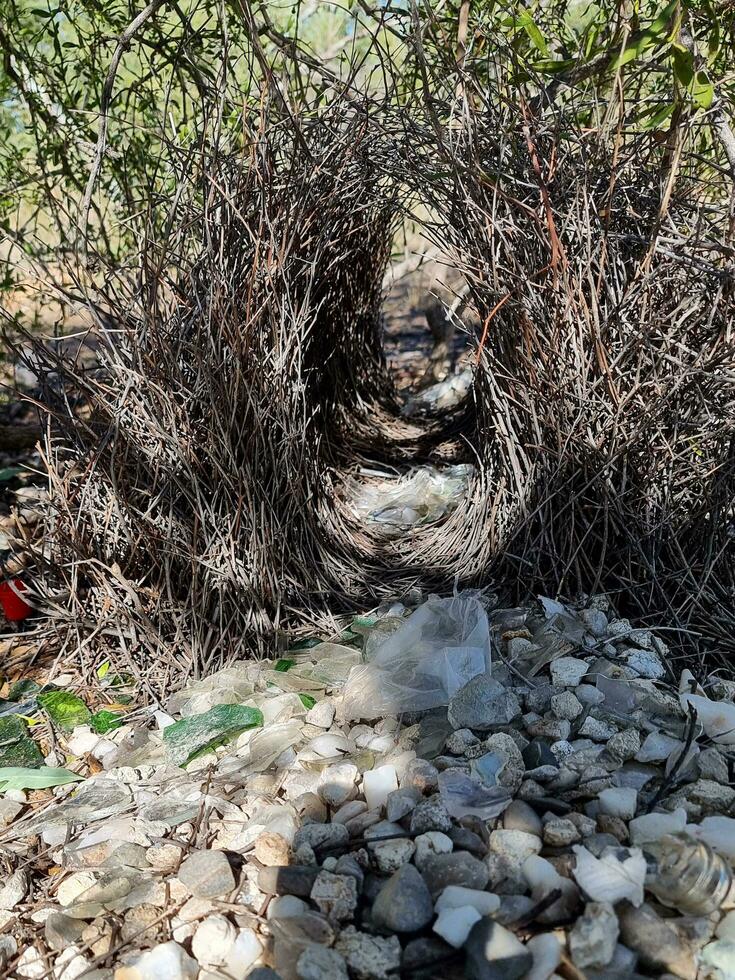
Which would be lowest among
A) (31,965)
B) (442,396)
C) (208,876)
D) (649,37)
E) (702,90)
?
(31,965)

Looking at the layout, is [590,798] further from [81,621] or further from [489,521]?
[81,621]

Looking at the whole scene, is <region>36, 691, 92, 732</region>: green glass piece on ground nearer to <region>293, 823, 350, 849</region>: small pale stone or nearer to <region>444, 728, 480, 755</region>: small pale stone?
<region>293, 823, 350, 849</region>: small pale stone

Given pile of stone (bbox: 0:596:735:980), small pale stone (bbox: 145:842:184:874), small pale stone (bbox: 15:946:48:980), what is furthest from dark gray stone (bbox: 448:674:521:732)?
small pale stone (bbox: 15:946:48:980)

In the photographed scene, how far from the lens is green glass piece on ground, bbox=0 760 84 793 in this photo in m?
1.87

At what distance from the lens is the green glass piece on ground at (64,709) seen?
209 centimetres

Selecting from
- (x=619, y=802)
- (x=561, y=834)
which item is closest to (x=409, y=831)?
(x=561, y=834)

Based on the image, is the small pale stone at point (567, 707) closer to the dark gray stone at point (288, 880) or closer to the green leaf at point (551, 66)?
the dark gray stone at point (288, 880)

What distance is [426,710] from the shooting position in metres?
1.84

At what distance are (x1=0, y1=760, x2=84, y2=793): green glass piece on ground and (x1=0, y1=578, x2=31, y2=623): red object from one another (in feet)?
1.92

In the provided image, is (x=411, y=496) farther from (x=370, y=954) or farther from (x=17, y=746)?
(x=370, y=954)

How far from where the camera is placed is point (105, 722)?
80.6 inches

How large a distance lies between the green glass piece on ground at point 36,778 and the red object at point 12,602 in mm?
585

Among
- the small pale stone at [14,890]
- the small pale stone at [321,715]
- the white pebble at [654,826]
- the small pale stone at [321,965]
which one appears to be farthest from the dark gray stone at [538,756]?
the small pale stone at [14,890]

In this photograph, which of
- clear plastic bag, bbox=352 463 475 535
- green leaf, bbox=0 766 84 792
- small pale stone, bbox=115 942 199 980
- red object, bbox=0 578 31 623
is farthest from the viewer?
clear plastic bag, bbox=352 463 475 535
